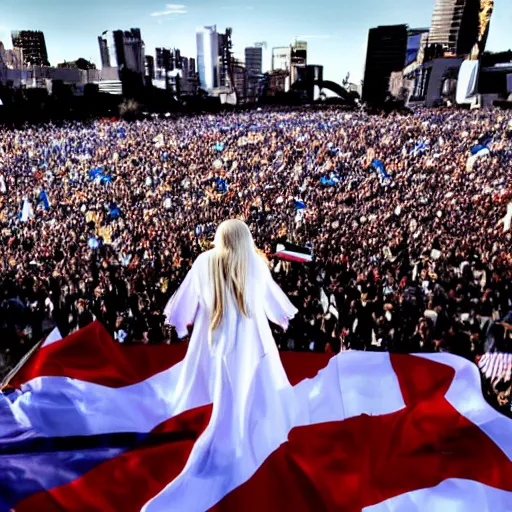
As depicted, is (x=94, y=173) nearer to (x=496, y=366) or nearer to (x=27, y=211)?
(x=27, y=211)

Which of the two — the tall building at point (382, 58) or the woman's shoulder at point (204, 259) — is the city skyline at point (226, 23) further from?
the woman's shoulder at point (204, 259)

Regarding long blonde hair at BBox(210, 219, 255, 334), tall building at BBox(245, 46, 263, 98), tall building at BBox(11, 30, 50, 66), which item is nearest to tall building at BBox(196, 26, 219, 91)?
tall building at BBox(245, 46, 263, 98)

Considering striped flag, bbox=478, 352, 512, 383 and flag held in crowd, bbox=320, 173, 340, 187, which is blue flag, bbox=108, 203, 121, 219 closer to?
flag held in crowd, bbox=320, 173, 340, 187

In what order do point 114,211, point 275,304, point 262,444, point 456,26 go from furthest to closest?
point 114,211 → point 456,26 → point 275,304 → point 262,444

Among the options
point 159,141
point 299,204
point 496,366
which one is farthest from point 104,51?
point 496,366

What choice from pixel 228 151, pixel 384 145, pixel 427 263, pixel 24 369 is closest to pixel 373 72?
pixel 384 145

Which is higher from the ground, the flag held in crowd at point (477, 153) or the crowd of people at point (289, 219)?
the flag held in crowd at point (477, 153)

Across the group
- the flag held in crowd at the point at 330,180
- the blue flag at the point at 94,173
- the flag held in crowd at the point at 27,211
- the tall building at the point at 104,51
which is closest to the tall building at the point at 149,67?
the tall building at the point at 104,51

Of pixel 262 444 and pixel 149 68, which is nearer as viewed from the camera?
pixel 262 444
